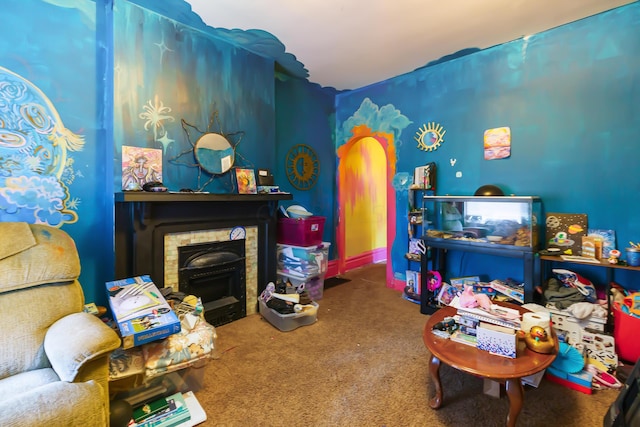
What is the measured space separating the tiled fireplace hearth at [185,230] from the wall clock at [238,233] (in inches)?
0.7

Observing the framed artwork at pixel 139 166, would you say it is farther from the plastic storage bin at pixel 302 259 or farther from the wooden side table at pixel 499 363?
the wooden side table at pixel 499 363

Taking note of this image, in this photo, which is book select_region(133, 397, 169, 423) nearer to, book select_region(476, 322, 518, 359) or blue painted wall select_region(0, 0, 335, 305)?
blue painted wall select_region(0, 0, 335, 305)

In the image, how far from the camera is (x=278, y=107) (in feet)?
11.5

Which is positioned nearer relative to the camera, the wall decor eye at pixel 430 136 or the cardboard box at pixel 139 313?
the cardboard box at pixel 139 313

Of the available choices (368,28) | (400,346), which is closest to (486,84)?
(368,28)

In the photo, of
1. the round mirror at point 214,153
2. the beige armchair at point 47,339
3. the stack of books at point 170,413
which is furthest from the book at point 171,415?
the round mirror at point 214,153

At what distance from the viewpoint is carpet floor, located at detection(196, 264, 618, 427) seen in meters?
1.57

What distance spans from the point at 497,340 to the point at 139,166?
Answer: 265cm

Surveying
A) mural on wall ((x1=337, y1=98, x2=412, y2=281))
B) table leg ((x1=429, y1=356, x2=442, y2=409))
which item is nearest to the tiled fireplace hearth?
mural on wall ((x1=337, y1=98, x2=412, y2=281))

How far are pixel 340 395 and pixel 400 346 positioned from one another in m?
0.76

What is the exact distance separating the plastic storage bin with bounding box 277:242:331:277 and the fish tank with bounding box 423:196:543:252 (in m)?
1.12

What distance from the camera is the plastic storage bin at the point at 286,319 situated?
8.37 feet

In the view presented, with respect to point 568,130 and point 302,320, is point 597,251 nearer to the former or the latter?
point 568,130

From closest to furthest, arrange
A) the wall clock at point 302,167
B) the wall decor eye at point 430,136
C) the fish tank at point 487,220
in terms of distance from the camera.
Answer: the fish tank at point 487,220
the wall decor eye at point 430,136
the wall clock at point 302,167
